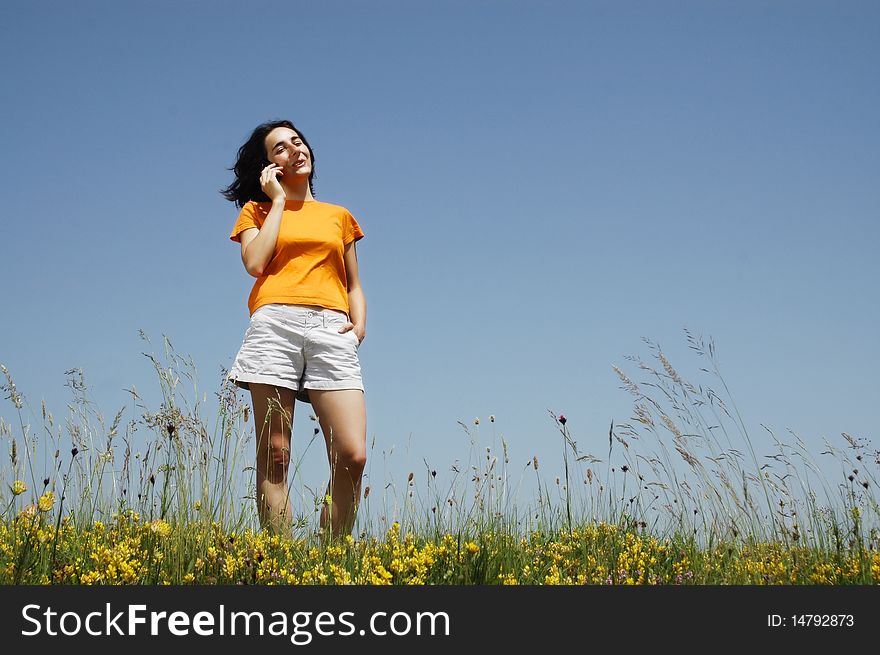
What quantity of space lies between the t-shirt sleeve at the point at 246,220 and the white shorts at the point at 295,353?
548 mm

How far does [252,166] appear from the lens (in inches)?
197

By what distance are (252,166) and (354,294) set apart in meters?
1.14

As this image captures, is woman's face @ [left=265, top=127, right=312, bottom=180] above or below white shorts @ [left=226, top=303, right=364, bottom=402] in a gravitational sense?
above

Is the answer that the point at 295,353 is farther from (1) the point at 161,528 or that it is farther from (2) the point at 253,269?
(1) the point at 161,528

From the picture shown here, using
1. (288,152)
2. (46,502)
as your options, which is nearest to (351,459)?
(46,502)

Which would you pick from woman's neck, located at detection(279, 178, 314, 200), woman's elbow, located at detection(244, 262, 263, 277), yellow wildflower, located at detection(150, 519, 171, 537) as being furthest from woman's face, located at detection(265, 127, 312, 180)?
yellow wildflower, located at detection(150, 519, 171, 537)

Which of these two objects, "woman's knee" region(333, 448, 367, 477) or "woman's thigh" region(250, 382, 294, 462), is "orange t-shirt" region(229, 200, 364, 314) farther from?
"woman's knee" region(333, 448, 367, 477)

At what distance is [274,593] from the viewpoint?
8.32ft

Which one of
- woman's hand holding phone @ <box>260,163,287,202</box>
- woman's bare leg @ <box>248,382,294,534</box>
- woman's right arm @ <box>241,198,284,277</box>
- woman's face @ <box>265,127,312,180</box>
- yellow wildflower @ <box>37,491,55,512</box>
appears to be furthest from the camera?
woman's face @ <box>265,127,312,180</box>

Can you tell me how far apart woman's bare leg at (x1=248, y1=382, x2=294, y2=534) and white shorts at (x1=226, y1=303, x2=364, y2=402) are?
0.09 meters

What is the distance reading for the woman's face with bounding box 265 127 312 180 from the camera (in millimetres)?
4777

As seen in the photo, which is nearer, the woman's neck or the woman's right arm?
the woman's right arm

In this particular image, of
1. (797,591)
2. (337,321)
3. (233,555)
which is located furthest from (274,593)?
(337,321)

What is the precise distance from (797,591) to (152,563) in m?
2.61
